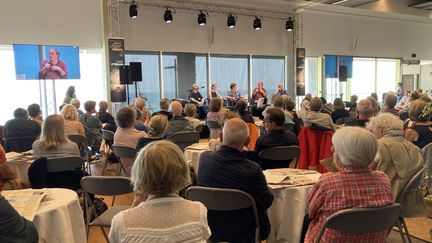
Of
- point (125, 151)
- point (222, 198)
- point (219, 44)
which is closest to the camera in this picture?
point (222, 198)

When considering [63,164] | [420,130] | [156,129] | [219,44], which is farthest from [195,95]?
[63,164]

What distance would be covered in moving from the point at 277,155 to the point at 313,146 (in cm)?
162

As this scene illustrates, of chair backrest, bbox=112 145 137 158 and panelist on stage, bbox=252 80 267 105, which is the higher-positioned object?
panelist on stage, bbox=252 80 267 105

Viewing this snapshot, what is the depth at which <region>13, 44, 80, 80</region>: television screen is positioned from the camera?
9.14 metres

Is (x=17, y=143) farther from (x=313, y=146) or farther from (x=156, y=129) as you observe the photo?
(x=313, y=146)

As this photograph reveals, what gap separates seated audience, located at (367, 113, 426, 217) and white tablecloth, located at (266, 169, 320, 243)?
2.48ft

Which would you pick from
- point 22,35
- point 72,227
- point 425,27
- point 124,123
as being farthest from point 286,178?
point 425,27

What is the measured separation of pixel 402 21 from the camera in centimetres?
1641

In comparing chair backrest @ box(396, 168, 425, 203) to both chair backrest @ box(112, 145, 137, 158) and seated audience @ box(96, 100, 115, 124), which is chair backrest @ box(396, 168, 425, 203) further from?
seated audience @ box(96, 100, 115, 124)

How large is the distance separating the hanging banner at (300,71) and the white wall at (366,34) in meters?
0.71

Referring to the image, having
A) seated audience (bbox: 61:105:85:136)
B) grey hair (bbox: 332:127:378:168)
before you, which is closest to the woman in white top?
grey hair (bbox: 332:127:378:168)

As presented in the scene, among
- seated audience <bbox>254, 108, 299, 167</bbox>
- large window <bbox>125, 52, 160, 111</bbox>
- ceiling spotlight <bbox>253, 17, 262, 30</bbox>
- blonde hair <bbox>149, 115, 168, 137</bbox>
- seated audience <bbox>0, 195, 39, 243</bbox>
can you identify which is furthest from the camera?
ceiling spotlight <bbox>253, 17, 262, 30</bbox>

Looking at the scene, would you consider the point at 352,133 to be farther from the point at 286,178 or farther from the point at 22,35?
the point at 22,35

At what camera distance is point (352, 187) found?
2018 millimetres
